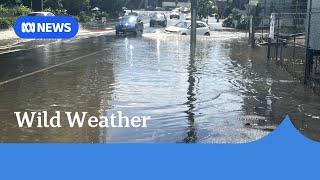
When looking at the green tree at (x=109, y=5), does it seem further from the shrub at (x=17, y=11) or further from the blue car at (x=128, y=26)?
the blue car at (x=128, y=26)

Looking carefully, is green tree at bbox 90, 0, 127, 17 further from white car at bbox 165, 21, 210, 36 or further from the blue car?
white car at bbox 165, 21, 210, 36

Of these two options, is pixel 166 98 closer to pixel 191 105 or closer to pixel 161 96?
pixel 161 96

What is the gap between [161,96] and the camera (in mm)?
11375

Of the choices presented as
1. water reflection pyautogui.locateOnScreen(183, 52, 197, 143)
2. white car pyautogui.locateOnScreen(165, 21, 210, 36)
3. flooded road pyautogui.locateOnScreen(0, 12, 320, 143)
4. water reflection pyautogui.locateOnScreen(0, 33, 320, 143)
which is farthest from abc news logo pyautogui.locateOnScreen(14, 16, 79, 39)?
water reflection pyautogui.locateOnScreen(183, 52, 197, 143)

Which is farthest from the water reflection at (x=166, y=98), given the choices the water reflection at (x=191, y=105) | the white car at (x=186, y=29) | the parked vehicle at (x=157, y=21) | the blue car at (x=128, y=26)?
the parked vehicle at (x=157, y=21)

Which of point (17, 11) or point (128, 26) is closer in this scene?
point (128, 26)

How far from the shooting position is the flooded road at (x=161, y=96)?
809cm

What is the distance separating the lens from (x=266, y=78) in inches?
585

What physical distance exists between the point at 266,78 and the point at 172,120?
6.54m

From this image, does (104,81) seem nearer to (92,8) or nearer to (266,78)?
(266,78)

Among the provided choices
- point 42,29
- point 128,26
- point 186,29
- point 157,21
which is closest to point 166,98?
point 42,29

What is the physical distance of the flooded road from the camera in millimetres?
8094

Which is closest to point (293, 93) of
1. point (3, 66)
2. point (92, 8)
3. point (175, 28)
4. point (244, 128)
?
point (244, 128)

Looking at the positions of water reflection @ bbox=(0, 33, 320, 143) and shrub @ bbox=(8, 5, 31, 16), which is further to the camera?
shrub @ bbox=(8, 5, 31, 16)
